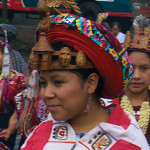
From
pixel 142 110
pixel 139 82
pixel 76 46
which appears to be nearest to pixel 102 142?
pixel 76 46

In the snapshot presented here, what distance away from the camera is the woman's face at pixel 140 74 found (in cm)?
374

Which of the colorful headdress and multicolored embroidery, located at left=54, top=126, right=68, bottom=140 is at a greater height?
the colorful headdress

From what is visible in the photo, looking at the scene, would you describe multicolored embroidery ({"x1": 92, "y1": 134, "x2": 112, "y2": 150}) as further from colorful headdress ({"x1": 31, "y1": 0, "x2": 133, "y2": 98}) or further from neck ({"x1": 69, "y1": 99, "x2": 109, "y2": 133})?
colorful headdress ({"x1": 31, "y1": 0, "x2": 133, "y2": 98})

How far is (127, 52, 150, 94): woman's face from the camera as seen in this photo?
3.74 metres

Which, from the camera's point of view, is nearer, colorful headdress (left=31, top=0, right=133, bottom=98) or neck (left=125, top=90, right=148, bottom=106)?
colorful headdress (left=31, top=0, right=133, bottom=98)

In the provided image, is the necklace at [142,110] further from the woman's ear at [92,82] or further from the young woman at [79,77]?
the woman's ear at [92,82]

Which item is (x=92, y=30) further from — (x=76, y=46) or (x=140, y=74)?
(x=140, y=74)

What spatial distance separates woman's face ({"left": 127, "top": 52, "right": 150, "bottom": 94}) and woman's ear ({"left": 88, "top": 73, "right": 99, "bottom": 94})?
1.22m

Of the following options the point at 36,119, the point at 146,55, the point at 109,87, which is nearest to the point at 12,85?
the point at 36,119

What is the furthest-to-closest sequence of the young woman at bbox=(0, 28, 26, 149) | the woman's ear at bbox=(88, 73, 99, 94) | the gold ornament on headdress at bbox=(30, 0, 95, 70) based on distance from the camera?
the young woman at bbox=(0, 28, 26, 149) → the woman's ear at bbox=(88, 73, 99, 94) → the gold ornament on headdress at bbox=(30, 0, 95, 70)

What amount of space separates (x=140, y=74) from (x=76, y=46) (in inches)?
57.2

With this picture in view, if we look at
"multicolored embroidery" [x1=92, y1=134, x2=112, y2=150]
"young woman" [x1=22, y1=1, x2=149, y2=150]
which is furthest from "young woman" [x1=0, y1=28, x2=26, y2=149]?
"multicolored embroidery" [x1=92, y1=134, x2=112, y2=150]

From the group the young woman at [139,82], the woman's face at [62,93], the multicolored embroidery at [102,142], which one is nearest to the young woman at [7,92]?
the young woman at [139,82]

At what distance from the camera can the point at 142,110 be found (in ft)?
12.0
